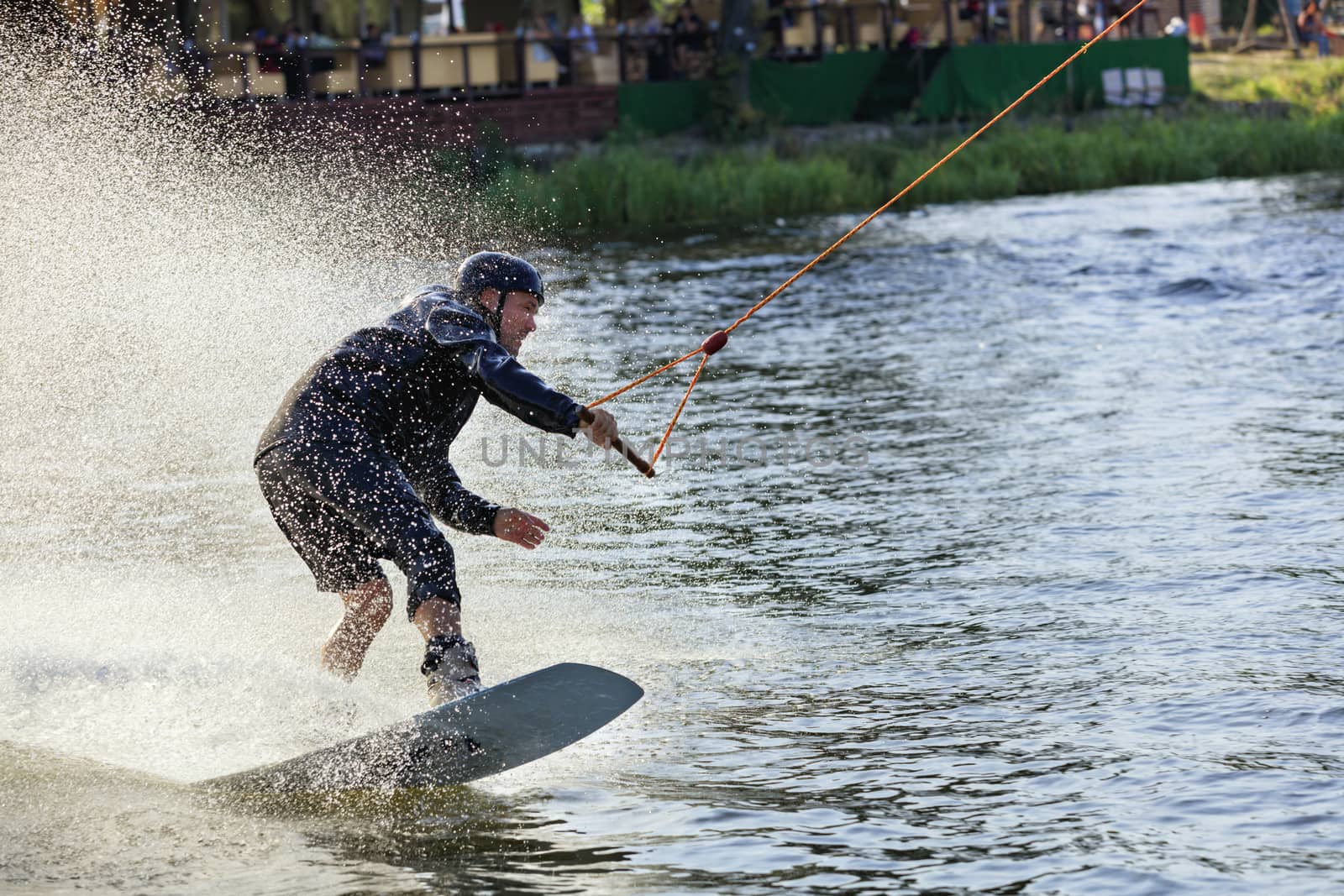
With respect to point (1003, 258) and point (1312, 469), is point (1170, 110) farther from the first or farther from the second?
point (1312, 469)

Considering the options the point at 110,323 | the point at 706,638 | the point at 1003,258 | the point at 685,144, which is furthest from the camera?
the point at 685,144

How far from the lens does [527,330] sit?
19.6ft

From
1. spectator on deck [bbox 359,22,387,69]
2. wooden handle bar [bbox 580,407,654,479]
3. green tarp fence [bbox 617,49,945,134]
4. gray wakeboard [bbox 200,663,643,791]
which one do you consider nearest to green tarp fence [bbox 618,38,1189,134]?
green tarp fence [bbox 617,49,945,134]

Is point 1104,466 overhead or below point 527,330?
below

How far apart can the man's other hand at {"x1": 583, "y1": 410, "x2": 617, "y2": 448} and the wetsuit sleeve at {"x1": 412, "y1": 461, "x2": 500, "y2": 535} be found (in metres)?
0.68

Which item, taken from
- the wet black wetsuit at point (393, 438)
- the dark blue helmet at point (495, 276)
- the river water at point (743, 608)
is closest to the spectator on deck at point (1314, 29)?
the river water at point (743, 608)

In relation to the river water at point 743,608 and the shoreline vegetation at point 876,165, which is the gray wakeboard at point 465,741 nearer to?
the river water at point 743,608

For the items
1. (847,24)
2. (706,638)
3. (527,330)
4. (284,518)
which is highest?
(847,24)

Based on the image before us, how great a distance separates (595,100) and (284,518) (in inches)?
1066

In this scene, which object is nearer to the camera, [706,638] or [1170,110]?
[706,638]

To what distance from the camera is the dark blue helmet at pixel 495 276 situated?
19.4ft

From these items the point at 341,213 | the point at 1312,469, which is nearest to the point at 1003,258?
the point at 341,213

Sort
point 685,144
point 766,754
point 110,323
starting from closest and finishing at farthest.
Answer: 1. point 766,754
2. point 110,323
3. point 685,144

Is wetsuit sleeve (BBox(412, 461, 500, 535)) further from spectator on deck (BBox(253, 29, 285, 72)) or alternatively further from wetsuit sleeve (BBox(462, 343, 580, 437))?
spectator on deck (BBox(253, 29, 285, 72))
